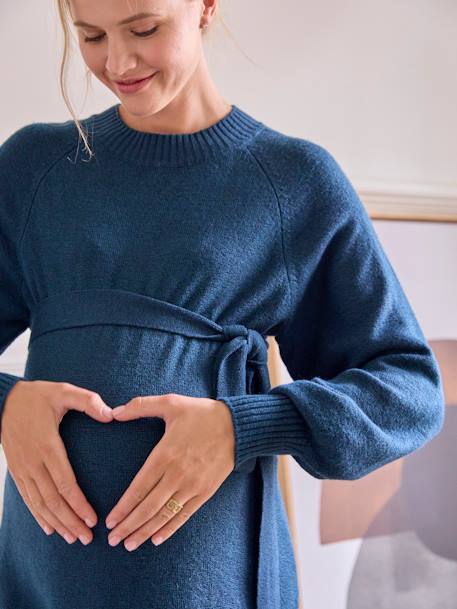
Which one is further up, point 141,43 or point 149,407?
point 141,43

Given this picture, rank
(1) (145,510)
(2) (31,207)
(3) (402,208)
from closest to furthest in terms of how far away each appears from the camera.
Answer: (1) (145,510) → (2) (31,207) → (3) (402,208)

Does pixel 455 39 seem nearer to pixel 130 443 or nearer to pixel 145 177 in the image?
pixel 145 177

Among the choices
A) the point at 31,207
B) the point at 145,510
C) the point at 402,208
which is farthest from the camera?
the point at 402,208

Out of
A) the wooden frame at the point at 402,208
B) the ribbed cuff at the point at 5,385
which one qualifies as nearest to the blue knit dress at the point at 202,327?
the ribbed cuff at the point at 5,385

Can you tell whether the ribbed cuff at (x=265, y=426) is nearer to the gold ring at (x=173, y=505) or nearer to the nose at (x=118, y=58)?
the gold ring at (x=173, y=505)

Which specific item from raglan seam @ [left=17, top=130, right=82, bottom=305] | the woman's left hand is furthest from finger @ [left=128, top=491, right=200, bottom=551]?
raglan seam @ [left=17, top=130, right=82, bottom=305]

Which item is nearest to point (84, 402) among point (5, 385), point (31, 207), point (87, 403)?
point (87, 403)

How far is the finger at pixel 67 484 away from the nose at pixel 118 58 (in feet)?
1.26

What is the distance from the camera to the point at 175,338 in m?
0.85

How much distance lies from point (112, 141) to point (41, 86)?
559 mm

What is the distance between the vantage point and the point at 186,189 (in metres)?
0.90

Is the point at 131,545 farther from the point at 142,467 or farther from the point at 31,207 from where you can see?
the point at 31,207

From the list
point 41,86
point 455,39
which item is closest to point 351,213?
point 41,86

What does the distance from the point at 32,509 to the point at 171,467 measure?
163mm
